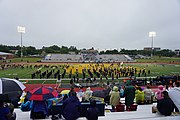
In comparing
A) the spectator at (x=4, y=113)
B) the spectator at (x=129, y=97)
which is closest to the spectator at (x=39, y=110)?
the spectator at (x=4, y=113)

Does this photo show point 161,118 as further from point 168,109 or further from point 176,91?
point 176,91

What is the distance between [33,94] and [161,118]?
13.8 ft

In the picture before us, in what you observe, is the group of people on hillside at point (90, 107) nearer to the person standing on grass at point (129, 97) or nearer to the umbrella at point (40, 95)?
the person standing on grass at point (129, 97)

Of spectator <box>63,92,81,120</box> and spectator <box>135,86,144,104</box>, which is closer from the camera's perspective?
spectator <box>63,92,81,120</box>

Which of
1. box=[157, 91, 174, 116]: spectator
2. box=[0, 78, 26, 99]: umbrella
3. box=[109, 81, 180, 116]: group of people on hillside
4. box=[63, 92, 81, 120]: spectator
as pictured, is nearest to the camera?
box=[109, 81, 180, 116]: group of people on hillside

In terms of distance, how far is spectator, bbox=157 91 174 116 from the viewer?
6980mm

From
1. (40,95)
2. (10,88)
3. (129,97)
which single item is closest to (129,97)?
(129,97)

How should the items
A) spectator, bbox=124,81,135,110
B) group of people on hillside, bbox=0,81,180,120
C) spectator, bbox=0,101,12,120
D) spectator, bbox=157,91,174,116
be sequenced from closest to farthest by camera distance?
1. spectator, bbox=0,101,12,120
2. group of people on hillside, bbox=0,81,180,120
3. spectator, bbox=157,91,174,116
4. spectator, bbox=124,81,135,110

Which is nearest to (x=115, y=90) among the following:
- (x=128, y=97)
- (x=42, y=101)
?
(x=128, y=97)

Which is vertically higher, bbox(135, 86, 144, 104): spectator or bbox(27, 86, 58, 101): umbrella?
bbox(27, 86, 58, 101): umbrella

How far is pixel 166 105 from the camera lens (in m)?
7.00

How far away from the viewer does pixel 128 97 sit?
8.74 meters

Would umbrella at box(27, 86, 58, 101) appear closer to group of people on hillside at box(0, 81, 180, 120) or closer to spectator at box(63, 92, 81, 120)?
group of people on hillside at box(0, 81, 180, 120)

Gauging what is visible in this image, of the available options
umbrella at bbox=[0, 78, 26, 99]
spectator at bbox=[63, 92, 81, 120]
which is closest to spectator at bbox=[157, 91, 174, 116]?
spectator at bbox=[63, 92, 81, 120]
